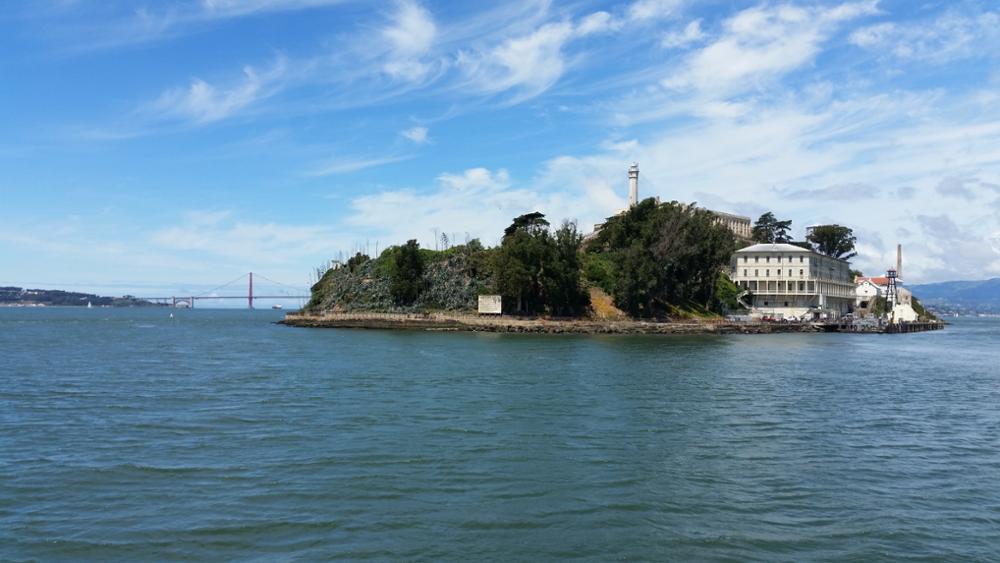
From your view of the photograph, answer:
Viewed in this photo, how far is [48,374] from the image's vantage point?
35.3 metres

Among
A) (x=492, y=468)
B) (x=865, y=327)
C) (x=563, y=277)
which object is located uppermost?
(x=563, y=277)

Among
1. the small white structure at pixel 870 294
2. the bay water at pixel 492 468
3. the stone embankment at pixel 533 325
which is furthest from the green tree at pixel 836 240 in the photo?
the bay water at pixel 492 468

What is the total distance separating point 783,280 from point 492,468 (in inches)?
3947

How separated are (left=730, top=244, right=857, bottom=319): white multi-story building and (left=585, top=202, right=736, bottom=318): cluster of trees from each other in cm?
889

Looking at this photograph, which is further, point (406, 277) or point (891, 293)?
point (891, 293)

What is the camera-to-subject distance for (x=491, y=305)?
84.6m

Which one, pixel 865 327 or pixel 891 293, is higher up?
pixel 891 293

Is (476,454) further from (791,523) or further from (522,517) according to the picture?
(791,523)

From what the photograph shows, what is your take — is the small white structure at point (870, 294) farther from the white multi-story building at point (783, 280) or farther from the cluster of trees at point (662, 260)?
the cluster of trees at point (662, 260)

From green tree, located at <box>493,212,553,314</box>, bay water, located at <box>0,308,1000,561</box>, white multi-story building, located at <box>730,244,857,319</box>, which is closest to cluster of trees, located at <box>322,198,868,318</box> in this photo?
green tree, located at <box>493,212,553,314</box>

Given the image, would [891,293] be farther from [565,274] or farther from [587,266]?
[565,274]

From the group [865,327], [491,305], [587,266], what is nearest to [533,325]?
[491,305]

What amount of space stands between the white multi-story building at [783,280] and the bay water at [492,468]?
74.2 m

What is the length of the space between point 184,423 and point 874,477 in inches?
761
